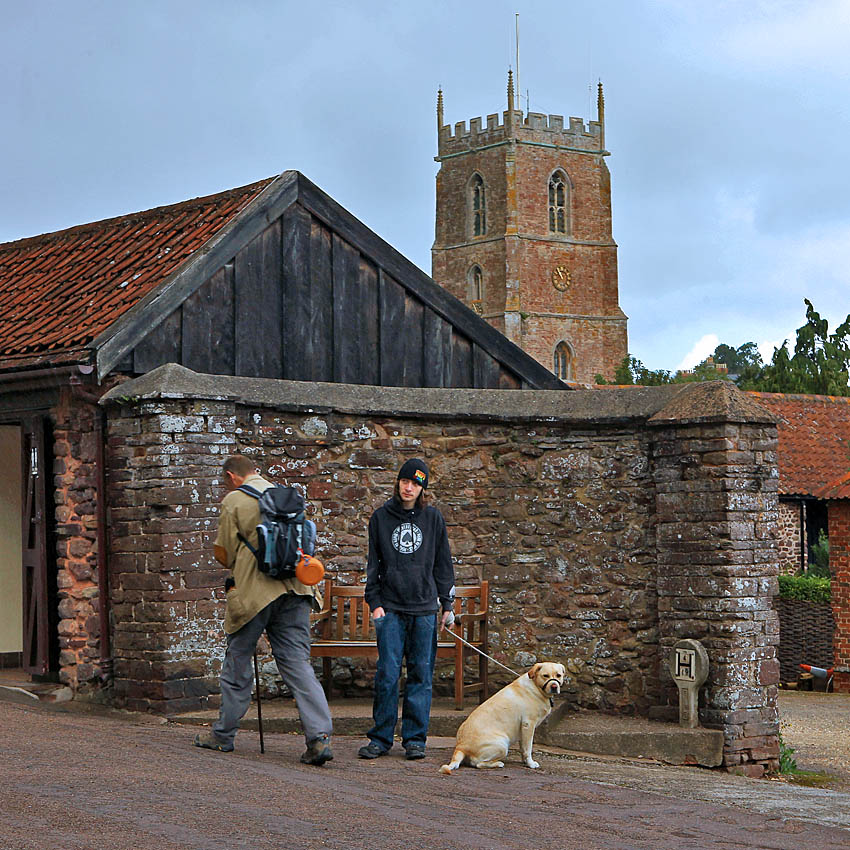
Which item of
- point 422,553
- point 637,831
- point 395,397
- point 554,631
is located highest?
point 395,397

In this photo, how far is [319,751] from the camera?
774 centimetres

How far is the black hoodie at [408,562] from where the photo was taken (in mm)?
8219

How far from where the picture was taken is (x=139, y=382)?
991 centimetres

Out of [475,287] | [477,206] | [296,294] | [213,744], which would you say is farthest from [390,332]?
[477,206]

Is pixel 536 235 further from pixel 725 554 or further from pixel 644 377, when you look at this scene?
pixel 725 554

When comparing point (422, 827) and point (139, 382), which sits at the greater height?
point (139, 382)

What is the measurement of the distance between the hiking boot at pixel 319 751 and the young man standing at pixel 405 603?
49cm

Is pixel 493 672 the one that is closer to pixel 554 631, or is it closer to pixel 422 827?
pixel 554 631

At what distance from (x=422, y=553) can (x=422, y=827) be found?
2299mm

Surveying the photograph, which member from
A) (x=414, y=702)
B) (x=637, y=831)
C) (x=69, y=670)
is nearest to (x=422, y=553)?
(x=414, y=702)

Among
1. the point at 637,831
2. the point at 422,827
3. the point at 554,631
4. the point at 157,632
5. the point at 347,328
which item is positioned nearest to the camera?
the point at 422,827

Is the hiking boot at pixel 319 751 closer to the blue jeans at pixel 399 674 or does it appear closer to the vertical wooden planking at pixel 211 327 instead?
the blue jeans at pixel 399 674

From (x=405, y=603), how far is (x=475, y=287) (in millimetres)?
71244

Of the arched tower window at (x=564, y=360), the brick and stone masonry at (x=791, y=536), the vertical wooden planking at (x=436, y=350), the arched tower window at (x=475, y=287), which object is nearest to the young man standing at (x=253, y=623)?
the vertical wooden planking at (x=436, y=350)
